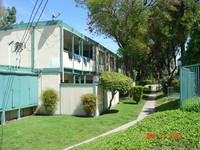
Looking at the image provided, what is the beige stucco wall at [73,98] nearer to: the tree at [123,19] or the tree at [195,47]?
the tree at [195,47]

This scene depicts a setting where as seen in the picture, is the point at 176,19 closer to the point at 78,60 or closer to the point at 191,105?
the point at 78,60

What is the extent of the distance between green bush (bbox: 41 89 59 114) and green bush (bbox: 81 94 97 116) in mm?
1907

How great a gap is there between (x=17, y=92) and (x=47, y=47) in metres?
3.67

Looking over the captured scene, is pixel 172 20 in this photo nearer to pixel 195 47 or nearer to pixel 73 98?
pixel 195 47

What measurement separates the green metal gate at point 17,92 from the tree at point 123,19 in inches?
434

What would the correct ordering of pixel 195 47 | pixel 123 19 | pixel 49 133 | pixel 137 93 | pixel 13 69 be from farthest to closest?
pixel 123 19 < pixel 137 93 < pixel 195 47 < pixel 13 69 < pixel 49 133

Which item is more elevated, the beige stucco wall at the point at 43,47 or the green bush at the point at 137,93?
the beige stucco wall at the point at 43,47

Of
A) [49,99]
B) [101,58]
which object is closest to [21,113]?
[49,99]

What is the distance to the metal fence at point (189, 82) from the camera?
275 inches

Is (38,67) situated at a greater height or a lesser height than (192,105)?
greater

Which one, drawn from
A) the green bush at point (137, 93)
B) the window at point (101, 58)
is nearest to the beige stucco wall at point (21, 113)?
the green bush at point (137, 93)

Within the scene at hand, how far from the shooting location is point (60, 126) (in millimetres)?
Answer: 8398

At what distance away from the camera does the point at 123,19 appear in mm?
19797

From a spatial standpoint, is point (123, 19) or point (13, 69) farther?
point (123, 19)
